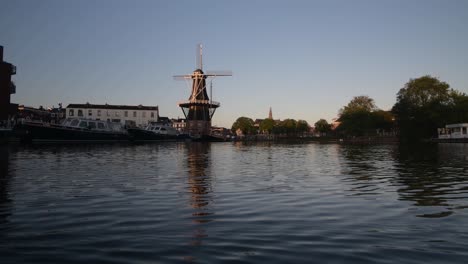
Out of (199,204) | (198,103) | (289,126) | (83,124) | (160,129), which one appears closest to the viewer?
(199,204)

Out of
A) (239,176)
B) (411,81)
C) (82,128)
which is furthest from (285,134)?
(239,176)

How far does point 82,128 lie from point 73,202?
2194 inches

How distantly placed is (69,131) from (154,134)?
21.8 metres

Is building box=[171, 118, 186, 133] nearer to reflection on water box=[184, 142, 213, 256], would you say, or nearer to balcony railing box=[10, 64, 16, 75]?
balcony railing box=[10, 64, 16, 75]

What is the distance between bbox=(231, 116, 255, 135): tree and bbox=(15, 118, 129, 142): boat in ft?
396

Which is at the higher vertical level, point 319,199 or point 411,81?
point 411,81

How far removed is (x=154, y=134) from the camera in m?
79.2

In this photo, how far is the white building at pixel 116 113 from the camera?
115 meters

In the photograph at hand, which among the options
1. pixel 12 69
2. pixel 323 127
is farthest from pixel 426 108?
pixel 323 127

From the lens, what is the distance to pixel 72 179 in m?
14.8

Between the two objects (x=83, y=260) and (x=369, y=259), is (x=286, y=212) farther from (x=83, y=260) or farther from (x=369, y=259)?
(x=83, y=260)

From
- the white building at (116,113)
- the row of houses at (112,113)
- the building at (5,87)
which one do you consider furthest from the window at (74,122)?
the white building at (116,113)

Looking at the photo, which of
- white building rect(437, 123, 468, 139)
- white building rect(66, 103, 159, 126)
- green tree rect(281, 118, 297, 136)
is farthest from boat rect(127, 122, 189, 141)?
green tree rect(281, 118, 297, 136)

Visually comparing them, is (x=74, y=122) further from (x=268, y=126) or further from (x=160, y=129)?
(x=268, y=126)
